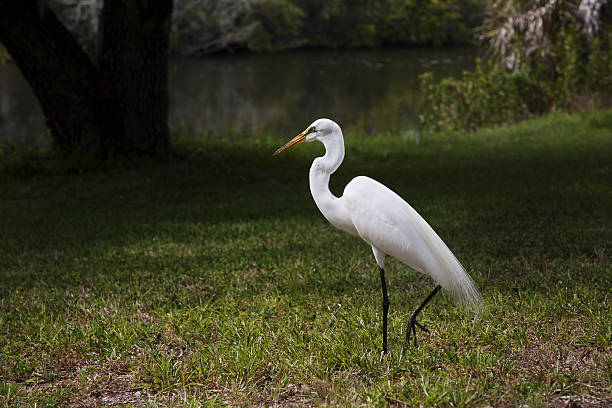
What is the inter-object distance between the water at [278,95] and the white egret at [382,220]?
8.24 metres

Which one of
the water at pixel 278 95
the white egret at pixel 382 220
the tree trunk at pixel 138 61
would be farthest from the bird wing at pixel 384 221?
the water at pixel 278 95

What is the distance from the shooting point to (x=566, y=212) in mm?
5809

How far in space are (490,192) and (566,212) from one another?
1.15 m

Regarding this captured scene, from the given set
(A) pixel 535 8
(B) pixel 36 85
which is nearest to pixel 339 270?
(B) pixel 36 85

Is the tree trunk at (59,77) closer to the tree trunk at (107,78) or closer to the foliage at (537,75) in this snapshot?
the tree trunk at (107,78)

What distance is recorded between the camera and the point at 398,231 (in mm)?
2908

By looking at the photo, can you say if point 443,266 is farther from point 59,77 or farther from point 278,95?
point 278,95

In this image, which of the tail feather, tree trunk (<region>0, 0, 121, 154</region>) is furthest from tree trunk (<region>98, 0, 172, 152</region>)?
the tail feather

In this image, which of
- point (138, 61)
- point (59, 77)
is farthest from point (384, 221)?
point (59, 77)

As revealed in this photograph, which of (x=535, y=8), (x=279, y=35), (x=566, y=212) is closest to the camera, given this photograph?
(x=566, y=212)

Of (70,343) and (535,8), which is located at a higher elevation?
(535,8)

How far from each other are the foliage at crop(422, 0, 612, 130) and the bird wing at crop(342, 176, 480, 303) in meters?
10.3

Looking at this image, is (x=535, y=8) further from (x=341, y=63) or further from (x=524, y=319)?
(x=341, y=63)

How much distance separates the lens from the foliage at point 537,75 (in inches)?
480
